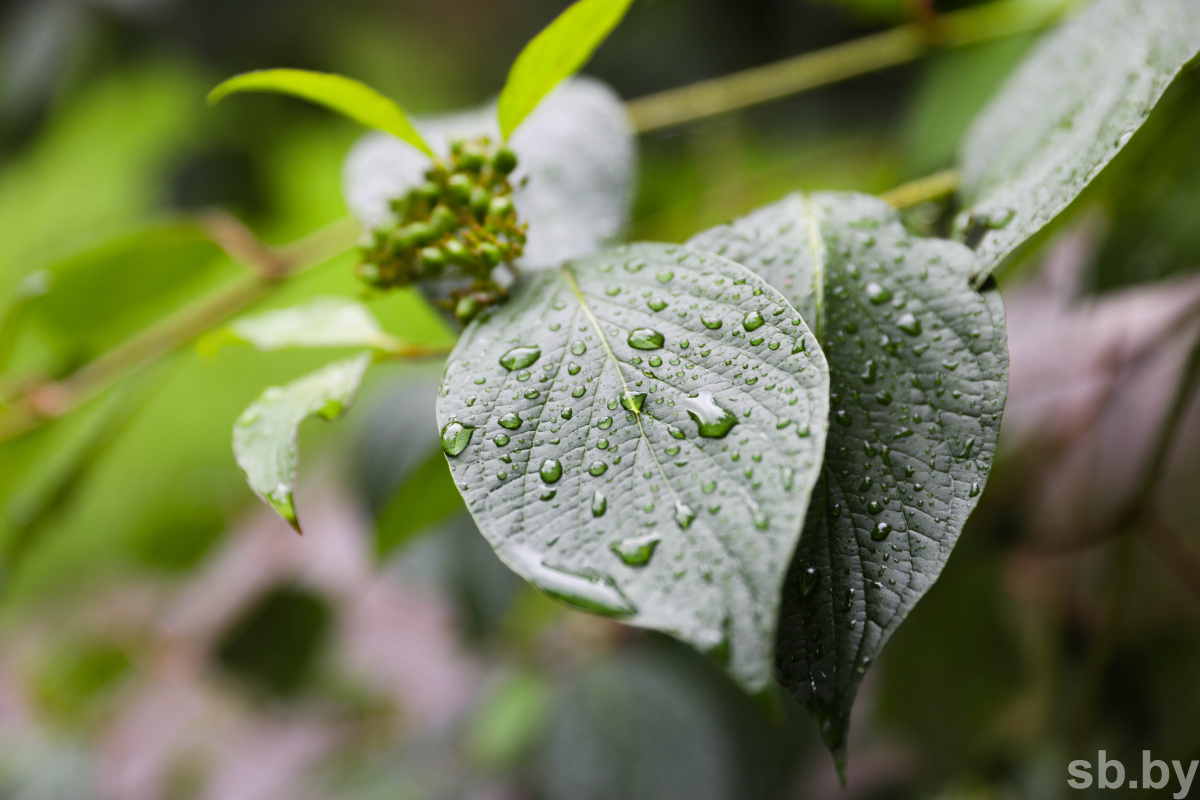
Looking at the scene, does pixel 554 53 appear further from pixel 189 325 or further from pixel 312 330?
pixel 189 325

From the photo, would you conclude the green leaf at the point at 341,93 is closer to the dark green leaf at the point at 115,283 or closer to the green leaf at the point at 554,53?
the green leaf at the point at 554,53

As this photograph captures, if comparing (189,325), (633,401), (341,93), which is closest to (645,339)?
(633,401)

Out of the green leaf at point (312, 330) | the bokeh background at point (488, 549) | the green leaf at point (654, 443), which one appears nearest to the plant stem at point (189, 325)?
the bokeh background at point (488, 549)

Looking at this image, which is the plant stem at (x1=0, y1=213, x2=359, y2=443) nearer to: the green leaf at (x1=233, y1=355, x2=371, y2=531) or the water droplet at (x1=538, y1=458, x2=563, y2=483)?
the green leaf at (x1=233, y1=355, x2=371, y2=531)

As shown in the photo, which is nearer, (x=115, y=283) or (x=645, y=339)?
(x=645, y=339)

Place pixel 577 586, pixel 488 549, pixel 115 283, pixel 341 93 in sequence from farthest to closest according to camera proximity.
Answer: pixel 488 549 → pixel 115 283 → pixel 341 93 → pixel 577 586

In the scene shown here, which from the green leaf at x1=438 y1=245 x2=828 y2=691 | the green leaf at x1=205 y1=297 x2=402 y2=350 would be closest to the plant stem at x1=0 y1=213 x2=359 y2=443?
the green leaf at x1=205 y1=297 x2=402 y2=350

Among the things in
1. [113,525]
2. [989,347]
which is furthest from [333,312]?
[113,525]

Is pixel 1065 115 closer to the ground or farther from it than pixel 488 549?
farther from it
